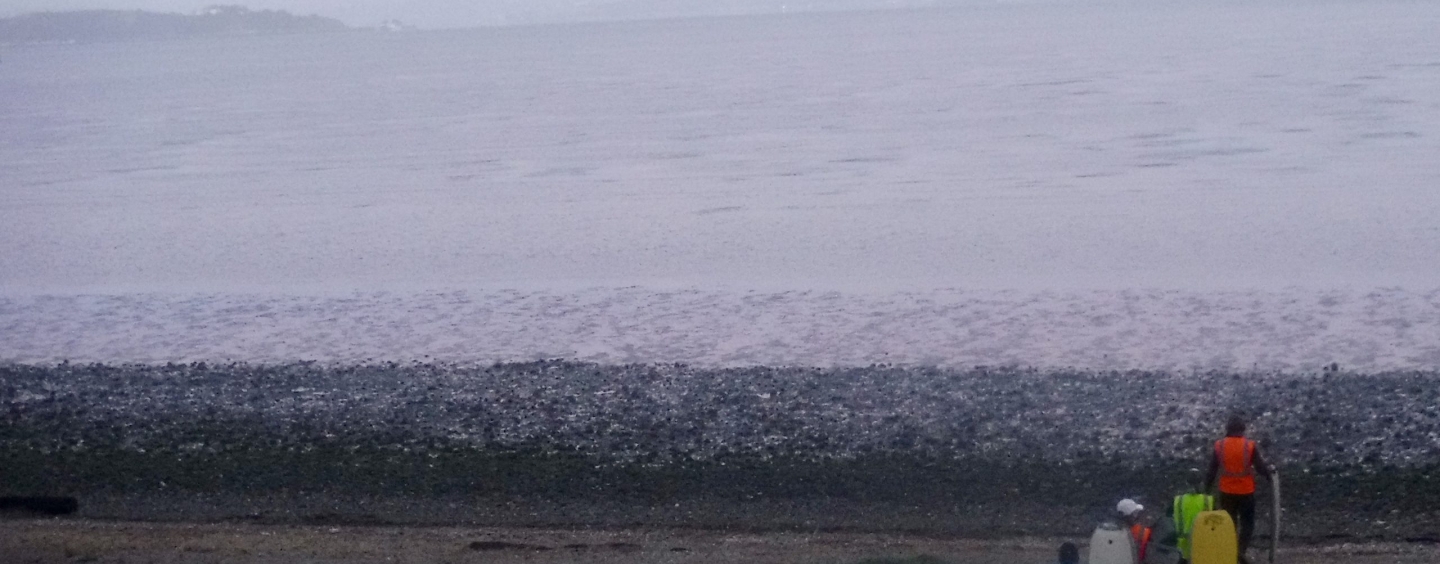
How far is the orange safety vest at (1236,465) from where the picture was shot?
7293 millimetres

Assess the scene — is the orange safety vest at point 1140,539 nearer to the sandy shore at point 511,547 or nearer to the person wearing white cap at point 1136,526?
the person wearing white cap at point 1136,526

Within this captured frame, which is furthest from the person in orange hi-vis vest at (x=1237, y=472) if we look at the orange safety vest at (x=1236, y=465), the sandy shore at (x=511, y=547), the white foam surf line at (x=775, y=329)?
the white foam surf line at (x=775, y=329)

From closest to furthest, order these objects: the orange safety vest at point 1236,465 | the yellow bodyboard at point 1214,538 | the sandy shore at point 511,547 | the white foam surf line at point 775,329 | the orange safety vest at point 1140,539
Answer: the yellow bodyboard at point 1214,538, the orange safety vest at point 1140,539, the orange safety vest at point 1236,465, the sandy shore at point 511,547, the white foam surf line at point 775,329

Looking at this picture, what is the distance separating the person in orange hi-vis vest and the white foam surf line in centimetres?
691

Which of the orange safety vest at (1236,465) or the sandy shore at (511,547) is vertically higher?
the orange safety vest at (1236,465)

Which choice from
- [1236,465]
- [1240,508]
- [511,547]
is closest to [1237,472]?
[1236,465]

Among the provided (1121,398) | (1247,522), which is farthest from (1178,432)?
(1247,522)

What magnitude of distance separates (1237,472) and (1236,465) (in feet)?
0.13

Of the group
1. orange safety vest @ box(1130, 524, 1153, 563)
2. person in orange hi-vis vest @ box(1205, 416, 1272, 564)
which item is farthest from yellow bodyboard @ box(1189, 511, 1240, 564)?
person in orange hi-vis vest @ box(1205, 416, 1272, 564)

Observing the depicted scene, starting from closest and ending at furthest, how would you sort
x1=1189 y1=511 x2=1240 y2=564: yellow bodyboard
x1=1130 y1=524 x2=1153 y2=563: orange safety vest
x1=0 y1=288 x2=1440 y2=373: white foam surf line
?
x1=1189 y1=511 x2=1240 y2=564: yellow bodyboard → x1=1130 y1=524 x2=1153 y2=563: orange safety vest → x1=0 y1=288 x2=1440 y2=373: white foam surf line

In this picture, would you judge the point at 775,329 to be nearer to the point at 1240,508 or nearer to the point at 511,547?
the point at 511,547

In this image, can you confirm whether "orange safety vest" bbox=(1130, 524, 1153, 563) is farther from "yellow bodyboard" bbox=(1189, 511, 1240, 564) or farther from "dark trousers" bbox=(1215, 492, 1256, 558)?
"dark trousers" bbox=(1215, 492, 1256, 558)

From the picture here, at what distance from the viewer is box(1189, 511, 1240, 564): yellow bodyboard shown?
661 cm

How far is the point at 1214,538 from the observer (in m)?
6.61
